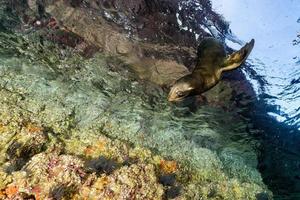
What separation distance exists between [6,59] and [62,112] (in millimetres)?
1881

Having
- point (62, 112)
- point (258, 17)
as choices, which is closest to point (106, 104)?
point (62, 112)

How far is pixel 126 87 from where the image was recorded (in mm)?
9281

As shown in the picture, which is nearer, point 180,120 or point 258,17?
point 258,17

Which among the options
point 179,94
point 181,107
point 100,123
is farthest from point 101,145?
point 181,107

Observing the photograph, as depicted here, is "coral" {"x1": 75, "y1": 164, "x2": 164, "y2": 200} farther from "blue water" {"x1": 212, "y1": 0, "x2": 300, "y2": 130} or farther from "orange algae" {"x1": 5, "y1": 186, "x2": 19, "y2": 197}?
"blue water" {"x1": 212, "y1": 0, "x2": 300, "y2": 130}

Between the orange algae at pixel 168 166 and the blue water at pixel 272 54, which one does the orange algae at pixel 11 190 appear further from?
the blue water at pixel 272 54

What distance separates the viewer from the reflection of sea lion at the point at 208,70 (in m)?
6.06

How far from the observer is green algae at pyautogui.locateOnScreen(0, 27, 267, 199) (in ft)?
22.1

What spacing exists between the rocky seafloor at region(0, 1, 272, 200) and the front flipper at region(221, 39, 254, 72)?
1.82 meters

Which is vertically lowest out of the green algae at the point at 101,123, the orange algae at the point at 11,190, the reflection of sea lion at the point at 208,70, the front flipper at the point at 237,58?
the green algae at the point at 101,123

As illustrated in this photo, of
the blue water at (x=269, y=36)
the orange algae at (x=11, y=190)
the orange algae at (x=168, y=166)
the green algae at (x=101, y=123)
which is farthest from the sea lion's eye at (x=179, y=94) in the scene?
the orange algae at (x=11, y=190)

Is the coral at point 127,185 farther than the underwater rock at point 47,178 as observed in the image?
Yes

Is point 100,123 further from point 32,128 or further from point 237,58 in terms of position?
point 237,58

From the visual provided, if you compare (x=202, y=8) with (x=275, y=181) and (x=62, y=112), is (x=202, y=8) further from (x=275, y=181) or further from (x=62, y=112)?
(x=275, y=181)
